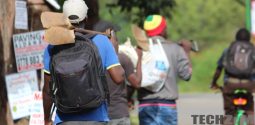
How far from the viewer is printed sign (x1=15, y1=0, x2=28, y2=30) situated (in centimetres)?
1122

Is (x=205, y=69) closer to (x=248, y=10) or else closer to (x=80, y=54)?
(x=248, y=10)

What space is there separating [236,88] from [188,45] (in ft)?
7.61

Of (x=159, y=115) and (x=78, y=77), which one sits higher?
(x=78, y=77)

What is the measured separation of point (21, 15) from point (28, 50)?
1.70 ft

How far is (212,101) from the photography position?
23.8 meters

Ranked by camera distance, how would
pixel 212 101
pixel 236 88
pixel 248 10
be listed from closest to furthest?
pixel 236 88 < pixel 248 10 < pixel 212 101

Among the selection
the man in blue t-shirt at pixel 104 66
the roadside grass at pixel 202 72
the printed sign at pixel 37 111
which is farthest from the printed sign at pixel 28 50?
the roadside grass at pixel 202 72

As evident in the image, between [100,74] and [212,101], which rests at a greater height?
[100,74]

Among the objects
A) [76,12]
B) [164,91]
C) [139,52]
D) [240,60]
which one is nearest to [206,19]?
[240,60]

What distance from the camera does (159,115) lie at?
9281 millimetres

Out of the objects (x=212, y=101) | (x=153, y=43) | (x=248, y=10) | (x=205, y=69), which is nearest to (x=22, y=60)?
(x=153, y=43)

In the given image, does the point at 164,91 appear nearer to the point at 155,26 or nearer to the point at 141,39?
the point at 141,39

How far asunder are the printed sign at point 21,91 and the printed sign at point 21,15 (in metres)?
0.66

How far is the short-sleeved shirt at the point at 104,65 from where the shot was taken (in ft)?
21.0
